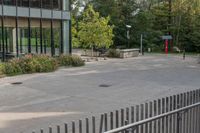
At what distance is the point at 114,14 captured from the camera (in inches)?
2060

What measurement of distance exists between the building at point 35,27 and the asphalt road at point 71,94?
661cm

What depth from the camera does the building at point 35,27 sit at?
26.4m

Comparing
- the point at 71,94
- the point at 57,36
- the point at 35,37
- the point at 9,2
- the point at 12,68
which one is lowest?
the point at 71,94

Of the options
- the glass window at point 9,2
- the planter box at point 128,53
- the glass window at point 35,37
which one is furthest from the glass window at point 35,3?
the planter box at point 128,53

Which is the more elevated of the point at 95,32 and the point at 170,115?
the point at 95,32

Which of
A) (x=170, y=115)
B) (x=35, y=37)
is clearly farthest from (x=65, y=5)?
(x=170, y=115)

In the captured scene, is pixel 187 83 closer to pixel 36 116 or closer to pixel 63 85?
pixel 63 85

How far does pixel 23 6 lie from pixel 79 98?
15.2 m

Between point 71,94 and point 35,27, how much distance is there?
1511cm

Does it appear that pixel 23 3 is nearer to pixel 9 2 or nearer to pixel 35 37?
pixel 9 2

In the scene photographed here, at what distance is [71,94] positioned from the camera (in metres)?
15.2

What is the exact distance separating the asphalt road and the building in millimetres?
6607

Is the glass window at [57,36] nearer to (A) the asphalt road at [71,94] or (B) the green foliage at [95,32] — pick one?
(B) the green foliage at [95,32]

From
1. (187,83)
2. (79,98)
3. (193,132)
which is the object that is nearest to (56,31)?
(187,83)
